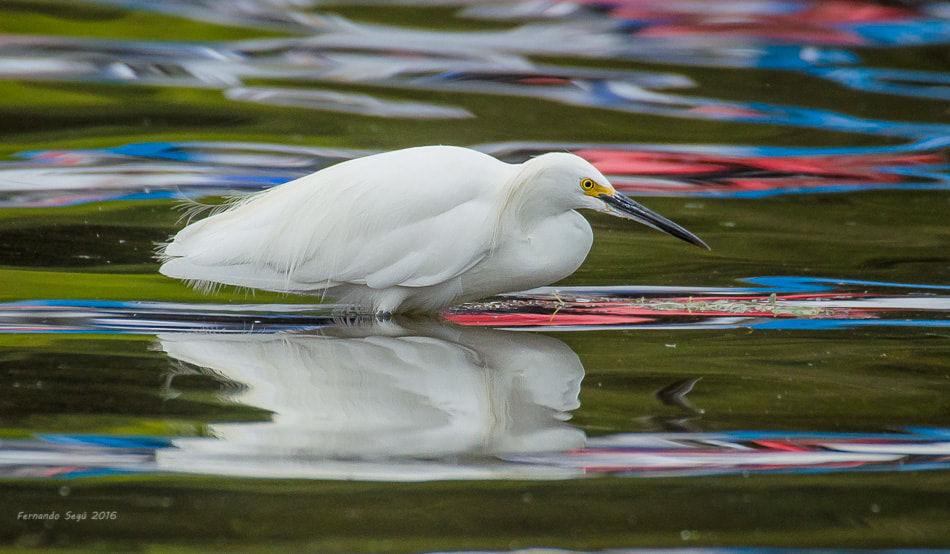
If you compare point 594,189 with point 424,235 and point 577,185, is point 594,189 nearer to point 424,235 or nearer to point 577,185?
point 577,185

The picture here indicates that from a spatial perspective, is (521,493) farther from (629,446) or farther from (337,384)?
(337,384)

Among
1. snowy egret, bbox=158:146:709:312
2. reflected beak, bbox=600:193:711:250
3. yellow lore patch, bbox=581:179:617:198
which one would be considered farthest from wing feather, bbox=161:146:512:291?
reflected beak, bbox=600:193:711:250

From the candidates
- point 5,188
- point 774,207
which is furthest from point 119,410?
point 774,207

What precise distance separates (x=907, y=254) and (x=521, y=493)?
3797 millimetres

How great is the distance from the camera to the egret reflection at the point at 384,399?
10.8 ft

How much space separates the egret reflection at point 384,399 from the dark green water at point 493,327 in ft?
0.05

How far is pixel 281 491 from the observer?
3.08 m

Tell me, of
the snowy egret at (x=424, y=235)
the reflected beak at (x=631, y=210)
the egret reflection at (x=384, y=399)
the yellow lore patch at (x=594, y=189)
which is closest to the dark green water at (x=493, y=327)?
the egret reflection at (x=384, y=399)

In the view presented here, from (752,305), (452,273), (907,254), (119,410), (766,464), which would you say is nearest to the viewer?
(766,464)

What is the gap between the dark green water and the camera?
3.05m

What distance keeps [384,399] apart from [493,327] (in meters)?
1.07

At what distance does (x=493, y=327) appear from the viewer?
15.9 ft

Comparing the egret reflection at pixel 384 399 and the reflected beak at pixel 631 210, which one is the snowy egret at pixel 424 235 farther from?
the egret reflection at pixel 384 399

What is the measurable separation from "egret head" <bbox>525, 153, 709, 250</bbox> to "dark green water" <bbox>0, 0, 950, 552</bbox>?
0.49 meters
